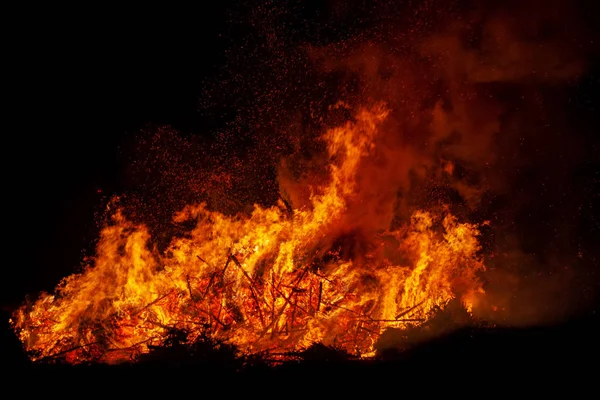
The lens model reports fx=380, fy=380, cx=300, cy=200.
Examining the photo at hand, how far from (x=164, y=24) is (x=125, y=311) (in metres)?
3.64

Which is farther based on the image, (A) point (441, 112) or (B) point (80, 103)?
(A) point (441, 112)

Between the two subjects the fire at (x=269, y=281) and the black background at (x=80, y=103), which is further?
the black background at (x=80, y=103)

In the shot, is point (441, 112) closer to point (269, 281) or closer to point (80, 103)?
point (269, 281)

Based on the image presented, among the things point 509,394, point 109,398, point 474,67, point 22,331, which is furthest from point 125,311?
point 474,67

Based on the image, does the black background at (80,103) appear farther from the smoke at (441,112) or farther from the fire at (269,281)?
the fire at (269,281)

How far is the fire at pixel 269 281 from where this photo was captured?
402 cm

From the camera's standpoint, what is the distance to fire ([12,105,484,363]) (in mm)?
4023

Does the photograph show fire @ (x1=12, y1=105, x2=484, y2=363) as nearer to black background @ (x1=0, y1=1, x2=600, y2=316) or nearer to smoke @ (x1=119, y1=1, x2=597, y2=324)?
smoke @ (x1=119, y1=1, x2=597, y2=324)

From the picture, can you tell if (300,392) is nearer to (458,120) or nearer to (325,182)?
(325,182)

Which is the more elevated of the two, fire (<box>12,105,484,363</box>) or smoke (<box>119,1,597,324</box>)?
smoke (<box>119,1,597,324</box>)

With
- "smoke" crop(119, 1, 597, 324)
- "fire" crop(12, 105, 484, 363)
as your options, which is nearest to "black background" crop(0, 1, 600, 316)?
"smoke" crop(119, 1, 597, 324)

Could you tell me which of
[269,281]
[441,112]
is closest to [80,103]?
[269,281]

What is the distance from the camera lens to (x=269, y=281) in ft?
15.6

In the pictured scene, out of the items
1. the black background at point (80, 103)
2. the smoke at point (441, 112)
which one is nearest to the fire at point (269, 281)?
the smoke at point (441, 112)
